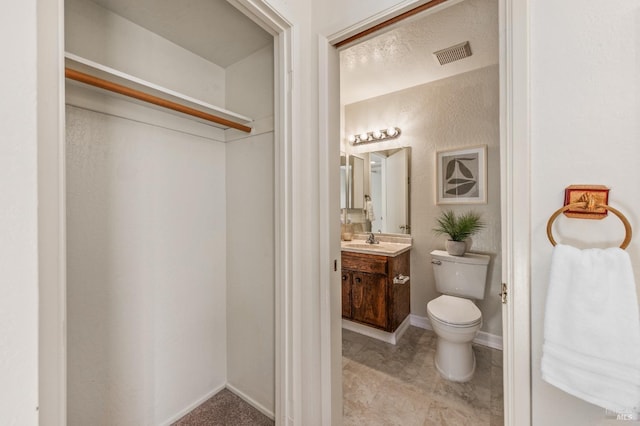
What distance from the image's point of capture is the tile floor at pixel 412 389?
155 cm

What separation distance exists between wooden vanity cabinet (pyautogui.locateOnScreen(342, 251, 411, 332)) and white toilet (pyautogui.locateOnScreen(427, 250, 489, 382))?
1.15 ft

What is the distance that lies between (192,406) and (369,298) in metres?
1.55

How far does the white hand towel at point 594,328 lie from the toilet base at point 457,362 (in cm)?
133

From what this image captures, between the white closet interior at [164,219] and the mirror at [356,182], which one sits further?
the mirror at [356,182]

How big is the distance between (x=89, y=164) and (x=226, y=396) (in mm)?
1653

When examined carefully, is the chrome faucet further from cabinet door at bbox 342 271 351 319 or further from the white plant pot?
the white plant pot

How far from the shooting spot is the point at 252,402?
5.50 feet

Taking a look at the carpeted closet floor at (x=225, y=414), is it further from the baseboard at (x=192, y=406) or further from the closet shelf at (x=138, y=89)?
the closet shelf at (x=138, y=89)

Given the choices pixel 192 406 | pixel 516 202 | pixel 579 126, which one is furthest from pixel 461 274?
pixel 192 406

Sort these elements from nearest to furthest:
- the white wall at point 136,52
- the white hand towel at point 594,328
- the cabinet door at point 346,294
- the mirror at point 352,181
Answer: the white hand towel at point 594,328 < the white wall at point 136,52 < the cabinet door at point 346,294 < the mirror at point 352,181

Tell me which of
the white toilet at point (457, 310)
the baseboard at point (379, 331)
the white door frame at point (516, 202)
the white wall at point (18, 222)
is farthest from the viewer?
the baseboard at point (379, 331)

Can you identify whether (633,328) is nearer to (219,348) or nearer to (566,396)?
(566,396)

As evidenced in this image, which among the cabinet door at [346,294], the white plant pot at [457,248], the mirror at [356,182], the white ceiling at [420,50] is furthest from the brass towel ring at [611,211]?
the mirror at [356,182]

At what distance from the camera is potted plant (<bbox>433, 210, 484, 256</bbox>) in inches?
88.7
